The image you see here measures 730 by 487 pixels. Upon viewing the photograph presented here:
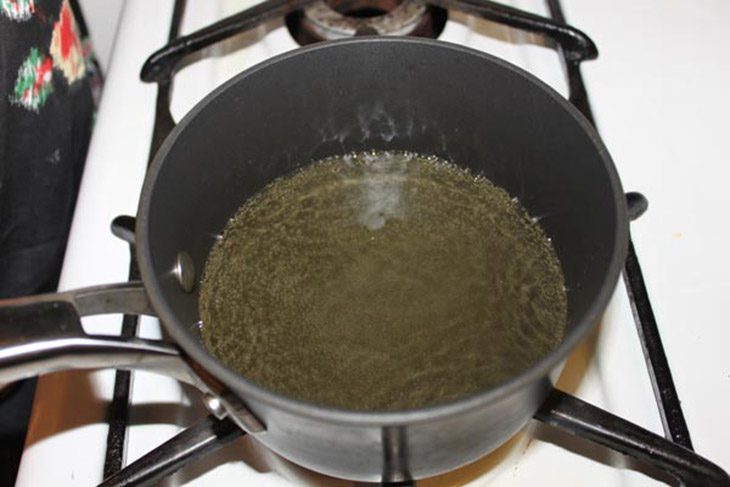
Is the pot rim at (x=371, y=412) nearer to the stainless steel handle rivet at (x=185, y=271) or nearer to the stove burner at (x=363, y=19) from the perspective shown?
the stainless steel handle rivet at (x=185, y=271)

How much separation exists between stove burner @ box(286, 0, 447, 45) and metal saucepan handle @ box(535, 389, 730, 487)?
0.32 meters

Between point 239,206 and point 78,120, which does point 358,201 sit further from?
point 78,120

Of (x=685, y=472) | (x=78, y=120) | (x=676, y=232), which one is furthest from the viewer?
(x=78, y=120)

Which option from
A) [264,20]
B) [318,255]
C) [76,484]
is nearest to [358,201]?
[318,255]

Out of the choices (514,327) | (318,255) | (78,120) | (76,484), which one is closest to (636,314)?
(514,327)

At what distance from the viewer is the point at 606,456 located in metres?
0.47

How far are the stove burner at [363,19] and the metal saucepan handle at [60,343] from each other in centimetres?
33

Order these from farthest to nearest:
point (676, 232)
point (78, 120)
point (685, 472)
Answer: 1. point (78, 120)
2. point (676, 232)
3. point (685, 472)

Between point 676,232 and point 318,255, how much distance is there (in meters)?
0.24

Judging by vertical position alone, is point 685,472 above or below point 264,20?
below

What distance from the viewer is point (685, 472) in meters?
0.44

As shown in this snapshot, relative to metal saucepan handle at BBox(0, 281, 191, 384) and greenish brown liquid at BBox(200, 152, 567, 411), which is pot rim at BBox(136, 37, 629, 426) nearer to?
metal saucepan handle at BBox(0, 281, 191, 384)

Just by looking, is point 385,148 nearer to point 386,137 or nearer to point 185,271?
point 386,137

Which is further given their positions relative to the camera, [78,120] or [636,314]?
[78,120]
